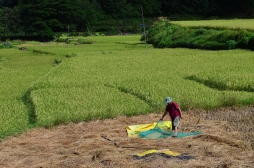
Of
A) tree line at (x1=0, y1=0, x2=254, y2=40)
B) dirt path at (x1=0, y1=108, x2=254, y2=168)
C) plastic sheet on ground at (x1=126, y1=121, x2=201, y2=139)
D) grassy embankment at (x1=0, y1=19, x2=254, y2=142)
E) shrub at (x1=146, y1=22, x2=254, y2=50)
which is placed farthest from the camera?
tree line at (x1=0, y1=0, x2=254, y2=40)

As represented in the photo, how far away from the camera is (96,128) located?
8.59 m

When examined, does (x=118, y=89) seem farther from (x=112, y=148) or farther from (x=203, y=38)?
(x=203, y=38)

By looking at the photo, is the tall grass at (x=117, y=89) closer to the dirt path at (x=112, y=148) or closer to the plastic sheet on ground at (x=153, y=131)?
the dirt path at (x=112, y=148)

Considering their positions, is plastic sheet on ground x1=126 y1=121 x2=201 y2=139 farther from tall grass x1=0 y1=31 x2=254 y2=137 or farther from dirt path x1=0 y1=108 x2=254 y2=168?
tall grass x1=0 y1=31 x2=254 y2=137

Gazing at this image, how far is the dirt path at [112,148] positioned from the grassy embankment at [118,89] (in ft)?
2.86

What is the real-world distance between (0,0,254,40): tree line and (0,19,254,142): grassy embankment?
117 ft

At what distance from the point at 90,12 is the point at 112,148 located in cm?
5218

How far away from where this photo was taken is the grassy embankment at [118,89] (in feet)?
32.2

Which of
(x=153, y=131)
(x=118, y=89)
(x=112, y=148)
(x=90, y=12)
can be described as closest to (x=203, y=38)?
(x=118, y=89)

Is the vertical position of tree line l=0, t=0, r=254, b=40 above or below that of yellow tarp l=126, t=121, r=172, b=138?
above

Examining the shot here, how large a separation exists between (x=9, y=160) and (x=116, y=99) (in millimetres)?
4714

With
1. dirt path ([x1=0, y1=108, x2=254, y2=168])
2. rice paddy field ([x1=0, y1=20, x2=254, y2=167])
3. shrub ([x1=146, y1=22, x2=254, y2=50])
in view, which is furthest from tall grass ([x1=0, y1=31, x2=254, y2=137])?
shrub ([x1=146, y1=22, x2=254, y2=50])

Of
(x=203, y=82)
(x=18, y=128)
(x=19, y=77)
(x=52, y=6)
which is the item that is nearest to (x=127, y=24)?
(x=52, y=6)

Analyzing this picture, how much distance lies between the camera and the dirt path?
613 centimetres
